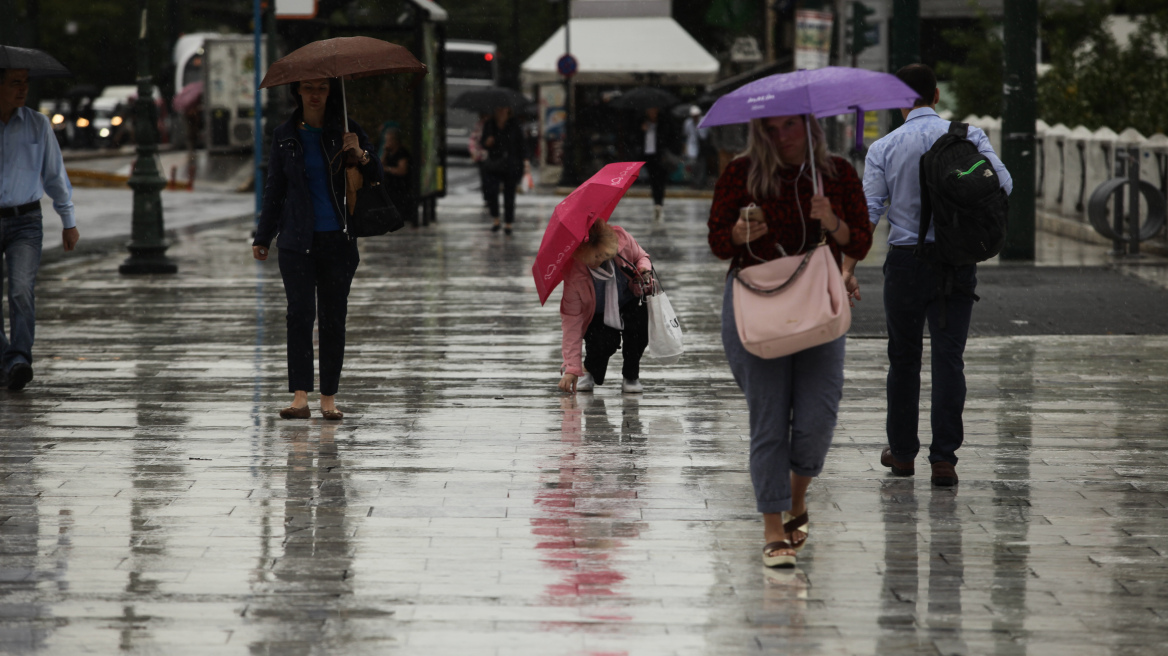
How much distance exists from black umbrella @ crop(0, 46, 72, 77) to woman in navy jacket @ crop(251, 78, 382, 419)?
1931 millimetres

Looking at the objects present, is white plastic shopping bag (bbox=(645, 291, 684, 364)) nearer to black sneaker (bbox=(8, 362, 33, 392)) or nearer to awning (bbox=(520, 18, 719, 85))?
black sneaker (bbox=(8, 362, 33, 392))

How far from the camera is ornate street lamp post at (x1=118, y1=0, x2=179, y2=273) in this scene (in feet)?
52.9

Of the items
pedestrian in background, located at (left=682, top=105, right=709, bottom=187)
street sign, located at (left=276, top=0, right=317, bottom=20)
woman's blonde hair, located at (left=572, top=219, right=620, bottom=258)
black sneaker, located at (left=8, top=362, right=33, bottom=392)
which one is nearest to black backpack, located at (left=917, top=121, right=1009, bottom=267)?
woman's blonde hair, located at (left=572, top=219, right=620, bottom=258)

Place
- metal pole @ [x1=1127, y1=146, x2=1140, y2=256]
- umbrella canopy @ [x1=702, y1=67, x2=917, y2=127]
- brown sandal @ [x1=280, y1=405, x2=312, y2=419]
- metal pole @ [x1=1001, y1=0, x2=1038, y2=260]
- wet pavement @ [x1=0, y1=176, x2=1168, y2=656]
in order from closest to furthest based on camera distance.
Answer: wet pavement @ [x1=0, y1=176, x2=1168, y2=656]
umbrella canopy @ [x1=702, y1=67, x2=917, y2=127]
brown sandal @ [x1=280, y1=405, x2=312, y2=419]
metal pole @ [x1=1001, y1=0, x2=1038, y2=260]
metal pole @ [x1=1127, y1=146, x2=1140, y2=256]

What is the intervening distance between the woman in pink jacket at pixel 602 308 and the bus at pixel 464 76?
41139 mm

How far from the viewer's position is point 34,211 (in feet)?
29.5

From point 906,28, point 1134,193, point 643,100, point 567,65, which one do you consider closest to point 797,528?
point 1134,193

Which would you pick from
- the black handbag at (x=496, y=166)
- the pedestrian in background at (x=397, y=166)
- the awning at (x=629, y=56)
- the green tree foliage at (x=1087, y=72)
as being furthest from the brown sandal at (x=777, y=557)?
the awning at (x=629, y=56)

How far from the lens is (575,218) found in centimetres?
863

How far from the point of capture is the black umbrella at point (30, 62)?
28.9 ft

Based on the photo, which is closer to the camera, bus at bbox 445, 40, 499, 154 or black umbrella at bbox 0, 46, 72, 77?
black umbrella at bbox 0, 46, 72, 77

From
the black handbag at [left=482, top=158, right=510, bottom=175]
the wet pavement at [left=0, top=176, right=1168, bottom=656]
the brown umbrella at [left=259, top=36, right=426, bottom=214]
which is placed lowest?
the wet pavement at [left=0, top=176, right=1168, bottom=656]

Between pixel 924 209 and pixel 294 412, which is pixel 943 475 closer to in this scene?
pixel 924 209

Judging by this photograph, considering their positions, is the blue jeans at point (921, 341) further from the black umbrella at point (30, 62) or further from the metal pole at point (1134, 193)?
the metal pole at point (1134, 193)
